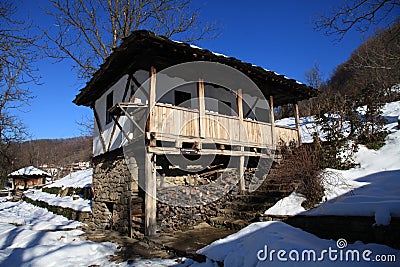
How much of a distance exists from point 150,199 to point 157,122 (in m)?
2.15

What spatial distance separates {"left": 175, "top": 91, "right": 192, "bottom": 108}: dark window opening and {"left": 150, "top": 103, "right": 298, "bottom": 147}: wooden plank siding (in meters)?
1.84

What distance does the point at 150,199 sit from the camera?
6836mm

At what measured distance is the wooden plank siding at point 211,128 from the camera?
6863 millimetres

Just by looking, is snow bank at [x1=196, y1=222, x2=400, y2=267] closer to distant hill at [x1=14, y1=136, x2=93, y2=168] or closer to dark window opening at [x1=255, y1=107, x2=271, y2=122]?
dark window opening at [x1=255, y1=107, x2=271, y2=122]

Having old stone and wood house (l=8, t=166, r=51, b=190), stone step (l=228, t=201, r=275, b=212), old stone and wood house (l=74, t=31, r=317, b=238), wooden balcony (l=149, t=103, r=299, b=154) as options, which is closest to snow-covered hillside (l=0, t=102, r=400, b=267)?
stone step (l=228, t=201, r=275, b=212)

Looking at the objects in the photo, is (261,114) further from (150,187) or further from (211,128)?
(150,187)

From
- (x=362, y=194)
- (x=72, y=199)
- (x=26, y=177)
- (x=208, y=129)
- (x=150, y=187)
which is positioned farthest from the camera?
(x=26, y=177)

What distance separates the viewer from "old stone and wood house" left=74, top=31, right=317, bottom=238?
6.93m

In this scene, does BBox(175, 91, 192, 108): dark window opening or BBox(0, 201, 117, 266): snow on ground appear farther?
BBox(175, 91, 192, 108): dark window opening

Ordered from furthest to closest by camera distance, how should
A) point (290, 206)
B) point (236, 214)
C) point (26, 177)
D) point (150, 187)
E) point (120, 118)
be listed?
point (26, 177)
point (120, 118)
point (236, 214)
point (150, 187)
point (290, 206)

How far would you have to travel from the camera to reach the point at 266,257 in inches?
124

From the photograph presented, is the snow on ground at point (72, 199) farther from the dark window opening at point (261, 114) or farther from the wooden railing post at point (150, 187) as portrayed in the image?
the dark window opening at point (261, 114)

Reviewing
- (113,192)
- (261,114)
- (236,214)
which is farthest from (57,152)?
(236,214)

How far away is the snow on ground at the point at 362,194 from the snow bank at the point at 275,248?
567mm
